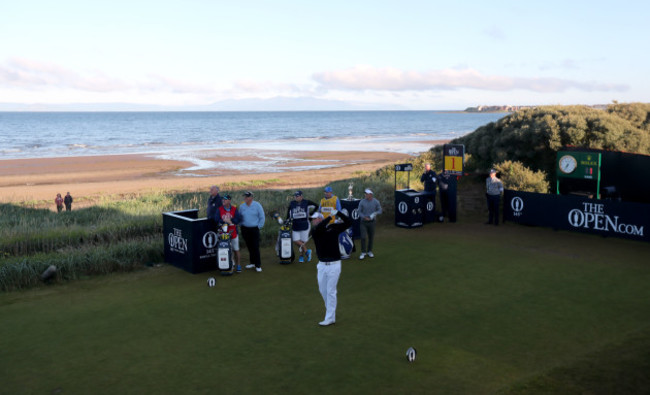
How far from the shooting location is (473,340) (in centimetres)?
916

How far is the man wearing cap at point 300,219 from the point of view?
14.5 meters

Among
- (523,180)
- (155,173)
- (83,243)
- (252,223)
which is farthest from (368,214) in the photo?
(155,173)

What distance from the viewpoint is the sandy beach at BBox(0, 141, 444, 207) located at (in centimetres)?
3675

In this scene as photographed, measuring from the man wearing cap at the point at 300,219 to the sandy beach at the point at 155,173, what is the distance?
780 inches

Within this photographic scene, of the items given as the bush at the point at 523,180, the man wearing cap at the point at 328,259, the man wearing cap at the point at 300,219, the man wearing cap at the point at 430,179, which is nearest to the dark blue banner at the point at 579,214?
the man wearing cap at the point at 430,179

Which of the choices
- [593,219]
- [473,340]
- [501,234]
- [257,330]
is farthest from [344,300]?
[593,219]

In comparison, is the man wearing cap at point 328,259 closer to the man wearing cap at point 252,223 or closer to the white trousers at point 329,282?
the white trousers at point 329,282

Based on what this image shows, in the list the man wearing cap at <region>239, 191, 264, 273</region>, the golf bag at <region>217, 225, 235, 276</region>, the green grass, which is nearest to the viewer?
the green grass

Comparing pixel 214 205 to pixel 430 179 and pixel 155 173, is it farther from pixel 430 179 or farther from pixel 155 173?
pixel 155 173

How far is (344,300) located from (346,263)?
130 inches

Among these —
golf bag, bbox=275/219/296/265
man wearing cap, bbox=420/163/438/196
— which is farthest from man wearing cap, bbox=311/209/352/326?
man wearing cap, bbox=420/163/438/196

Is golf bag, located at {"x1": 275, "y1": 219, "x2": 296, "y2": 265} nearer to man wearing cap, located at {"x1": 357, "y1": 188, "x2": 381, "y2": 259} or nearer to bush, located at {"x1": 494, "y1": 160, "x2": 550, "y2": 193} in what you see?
man wearing cap, located at {"x1": 357, "y1": 188, "x2": 381, "y2": 259}

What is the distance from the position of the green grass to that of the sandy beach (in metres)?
21.3

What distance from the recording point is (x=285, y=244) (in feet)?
47.9
